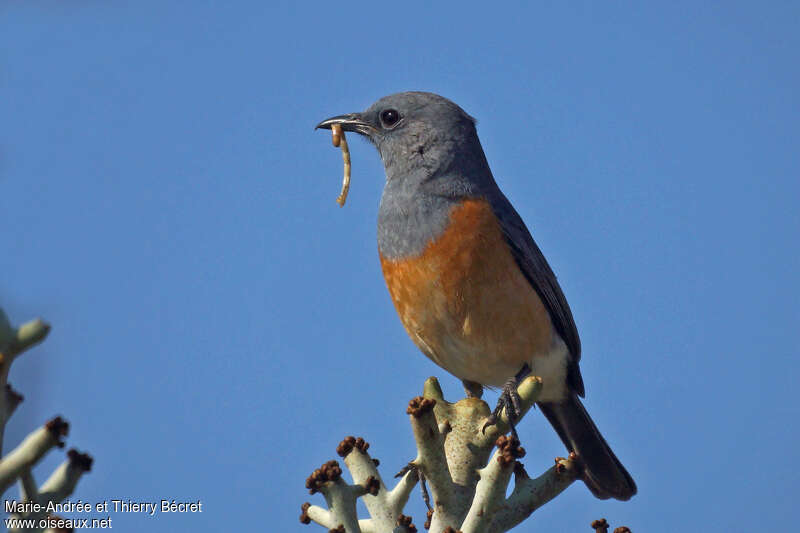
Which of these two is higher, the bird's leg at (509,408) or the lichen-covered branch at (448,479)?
the bird's leg at (509,408)

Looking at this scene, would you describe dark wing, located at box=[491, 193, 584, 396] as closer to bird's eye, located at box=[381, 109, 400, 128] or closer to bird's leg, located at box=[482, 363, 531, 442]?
bird's eye, located at box=[381, 109, 400, 128]

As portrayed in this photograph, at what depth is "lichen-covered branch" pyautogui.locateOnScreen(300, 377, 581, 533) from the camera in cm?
409

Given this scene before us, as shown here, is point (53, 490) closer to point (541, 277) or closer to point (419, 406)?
point (419, 406)

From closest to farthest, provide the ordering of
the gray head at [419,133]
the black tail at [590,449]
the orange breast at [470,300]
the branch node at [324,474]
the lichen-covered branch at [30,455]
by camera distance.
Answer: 1. the lichen-covered branch at [30,455]
2. the branch node at [324,474]
3. the orange breast at [470,300]
4. the black tail at [590,449]
5. the gray head at [419,133]

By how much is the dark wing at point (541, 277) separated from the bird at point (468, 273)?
0.4 inches

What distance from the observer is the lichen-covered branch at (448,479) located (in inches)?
161

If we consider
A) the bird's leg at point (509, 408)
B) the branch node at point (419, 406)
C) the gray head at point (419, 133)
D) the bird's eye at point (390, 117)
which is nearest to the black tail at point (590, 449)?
the bird's leg at point (509, 408)

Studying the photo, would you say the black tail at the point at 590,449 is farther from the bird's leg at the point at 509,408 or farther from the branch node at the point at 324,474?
the branch node at the point at 324,474

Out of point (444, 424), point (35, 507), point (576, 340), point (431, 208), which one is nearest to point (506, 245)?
point (431, 208)

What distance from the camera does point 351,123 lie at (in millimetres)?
7680

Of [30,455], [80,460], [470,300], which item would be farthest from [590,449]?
[30,455]

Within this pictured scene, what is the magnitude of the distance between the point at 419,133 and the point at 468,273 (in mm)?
1494

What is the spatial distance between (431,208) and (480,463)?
255cm

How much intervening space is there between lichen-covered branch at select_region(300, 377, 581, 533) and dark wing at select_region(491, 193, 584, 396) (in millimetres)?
2252
